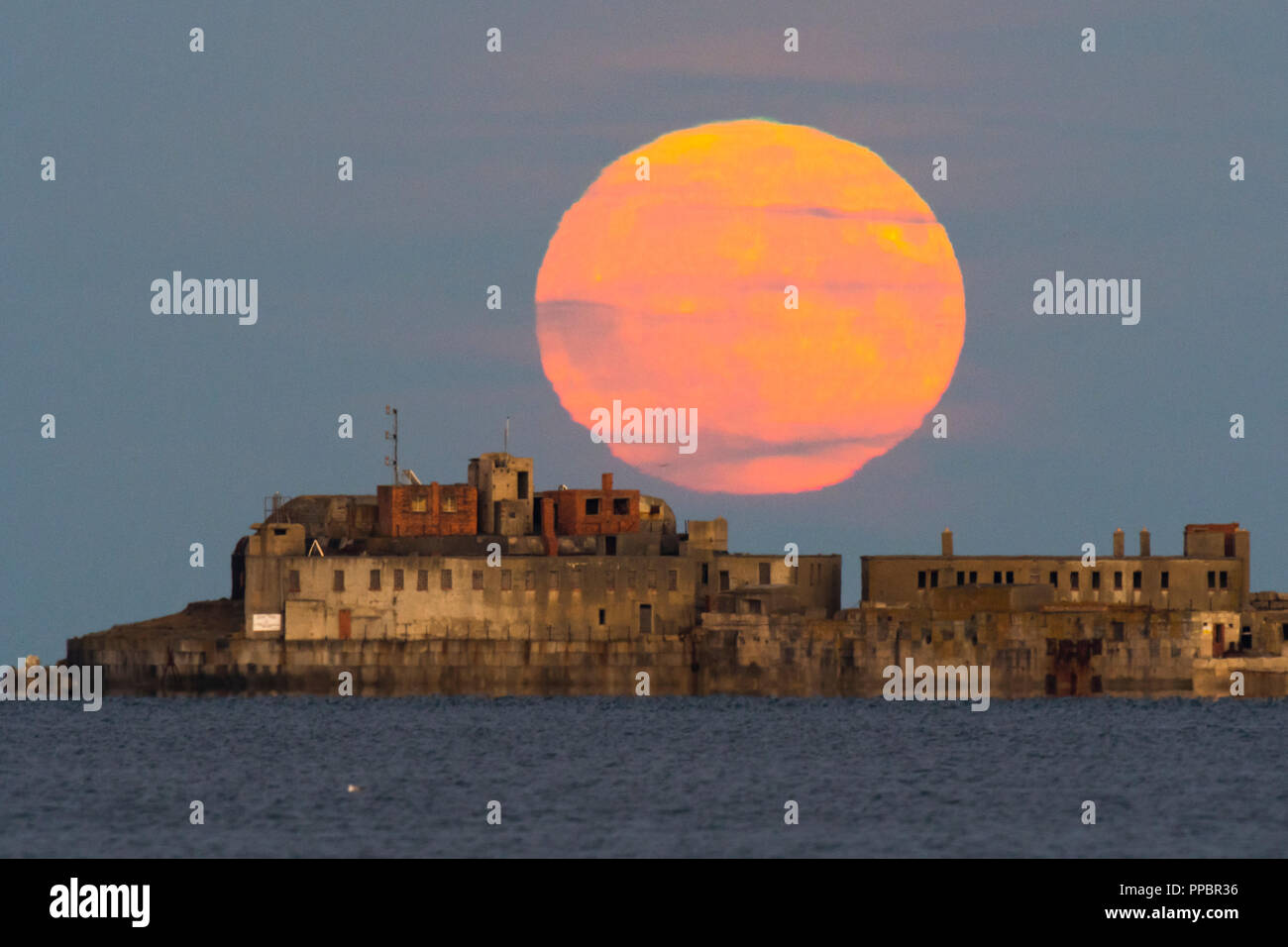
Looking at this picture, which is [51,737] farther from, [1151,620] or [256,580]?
[1151,620]

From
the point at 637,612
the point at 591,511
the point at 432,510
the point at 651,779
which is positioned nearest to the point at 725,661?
the point at 637,612

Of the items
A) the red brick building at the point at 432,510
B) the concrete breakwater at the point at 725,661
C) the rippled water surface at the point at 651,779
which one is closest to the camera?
the rippled water surface at the point at 651,779

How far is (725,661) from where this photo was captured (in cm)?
12850

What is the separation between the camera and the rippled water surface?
72.0m

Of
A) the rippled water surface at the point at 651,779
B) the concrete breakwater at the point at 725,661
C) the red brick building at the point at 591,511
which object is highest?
the red brick building at the point at 591,511

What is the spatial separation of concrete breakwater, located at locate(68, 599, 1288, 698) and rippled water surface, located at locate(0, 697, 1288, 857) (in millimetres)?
1522

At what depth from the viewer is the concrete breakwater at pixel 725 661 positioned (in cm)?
12606

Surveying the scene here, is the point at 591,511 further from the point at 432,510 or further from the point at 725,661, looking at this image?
the point at 725,661

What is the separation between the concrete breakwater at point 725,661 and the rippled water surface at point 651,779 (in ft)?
4.99

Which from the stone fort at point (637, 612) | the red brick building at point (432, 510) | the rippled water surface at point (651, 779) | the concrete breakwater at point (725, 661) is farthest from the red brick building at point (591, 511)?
the rippled water surface at point (651, 779)

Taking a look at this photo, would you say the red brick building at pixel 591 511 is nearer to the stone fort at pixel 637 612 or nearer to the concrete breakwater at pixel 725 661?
the stone fort at pixel 637 612

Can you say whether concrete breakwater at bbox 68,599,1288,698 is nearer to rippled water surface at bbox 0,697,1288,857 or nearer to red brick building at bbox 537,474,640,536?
rippled water surface at bbox 0,697,1288,857

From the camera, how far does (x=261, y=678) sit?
430 feet
